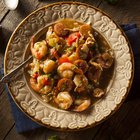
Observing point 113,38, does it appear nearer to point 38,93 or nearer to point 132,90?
point 132,90

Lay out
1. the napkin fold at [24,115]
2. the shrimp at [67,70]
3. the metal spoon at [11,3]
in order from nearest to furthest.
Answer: the shrimp at [67,70], the napkin fold at [24,115], the metal spoon at [11,3]

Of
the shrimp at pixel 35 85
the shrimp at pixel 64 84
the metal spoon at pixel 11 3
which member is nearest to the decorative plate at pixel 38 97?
the shrimp at pixel 35 85

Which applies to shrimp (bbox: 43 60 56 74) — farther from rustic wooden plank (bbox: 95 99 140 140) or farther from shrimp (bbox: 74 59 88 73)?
rustic wooden plank (bbox: 95 99 140 140)

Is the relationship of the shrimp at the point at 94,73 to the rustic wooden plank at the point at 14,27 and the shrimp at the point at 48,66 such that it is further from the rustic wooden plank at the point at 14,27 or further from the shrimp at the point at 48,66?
the rustic wooden plank at the point at 14,27

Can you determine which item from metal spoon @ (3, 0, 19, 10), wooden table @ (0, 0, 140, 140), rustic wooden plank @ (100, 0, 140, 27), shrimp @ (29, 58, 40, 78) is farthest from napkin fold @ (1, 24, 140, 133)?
metal spoon @ (3, 0, 19, 10)

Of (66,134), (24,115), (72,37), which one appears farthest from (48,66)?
(66,134)
